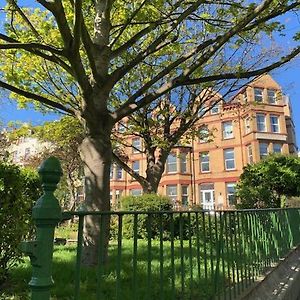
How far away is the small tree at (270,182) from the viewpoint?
19.1 meters

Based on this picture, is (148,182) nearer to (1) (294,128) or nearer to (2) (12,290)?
(2) (12,290)

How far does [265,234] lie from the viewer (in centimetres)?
618

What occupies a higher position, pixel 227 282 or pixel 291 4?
pixel 291 4

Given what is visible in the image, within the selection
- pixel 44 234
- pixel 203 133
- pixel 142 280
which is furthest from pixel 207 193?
pixel 44 234

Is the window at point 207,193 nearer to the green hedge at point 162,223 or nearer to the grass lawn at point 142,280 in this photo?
the green hedge at point 162,223

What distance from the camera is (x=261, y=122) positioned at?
113 ft

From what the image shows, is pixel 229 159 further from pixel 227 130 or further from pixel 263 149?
pixel 263 149

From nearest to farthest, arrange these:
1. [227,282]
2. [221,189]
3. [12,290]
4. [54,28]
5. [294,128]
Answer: [227,282], [12,290], [54,28], [221,189], [294,128]

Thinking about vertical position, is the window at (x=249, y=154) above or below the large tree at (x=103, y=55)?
above

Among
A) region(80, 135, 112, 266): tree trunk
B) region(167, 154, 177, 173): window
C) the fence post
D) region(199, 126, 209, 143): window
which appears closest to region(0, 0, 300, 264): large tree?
region(80, 135, 112, 266): tree trunk

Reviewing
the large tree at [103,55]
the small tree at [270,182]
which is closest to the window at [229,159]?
the small tree at [270,182]

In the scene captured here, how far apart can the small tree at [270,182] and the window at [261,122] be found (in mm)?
13073

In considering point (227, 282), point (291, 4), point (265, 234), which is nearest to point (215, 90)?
point (291, 4)

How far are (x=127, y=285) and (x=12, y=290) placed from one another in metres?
1.54
